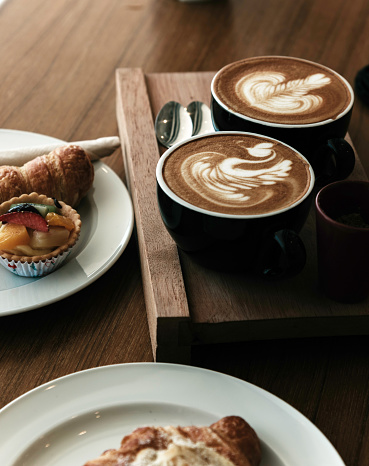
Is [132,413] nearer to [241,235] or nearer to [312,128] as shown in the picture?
[241,235]

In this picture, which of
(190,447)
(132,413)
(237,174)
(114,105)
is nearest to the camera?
(190,447)

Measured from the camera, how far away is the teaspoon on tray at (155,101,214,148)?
1.19 meters

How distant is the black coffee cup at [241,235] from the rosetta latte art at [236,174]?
0.06 ft

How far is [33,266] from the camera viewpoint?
0.95 m

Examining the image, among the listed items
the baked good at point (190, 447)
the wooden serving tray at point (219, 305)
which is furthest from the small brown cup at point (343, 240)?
the baked good at point (190, 447)

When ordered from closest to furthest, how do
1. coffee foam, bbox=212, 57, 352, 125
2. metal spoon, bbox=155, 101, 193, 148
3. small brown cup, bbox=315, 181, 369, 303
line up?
small brown cup, bbox=315, 181, 369, 303, coffee foam, bbox=212, 57, 352, 125, metal spoon, bbox=155, 101, 193, 148

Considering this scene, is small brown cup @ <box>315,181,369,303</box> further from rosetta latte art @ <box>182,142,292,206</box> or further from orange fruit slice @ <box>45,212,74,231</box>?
orange fruit slice @ <box>45,212,74,231</box>

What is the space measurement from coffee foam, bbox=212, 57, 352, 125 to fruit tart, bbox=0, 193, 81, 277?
0.37 meters

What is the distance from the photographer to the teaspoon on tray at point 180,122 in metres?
1.19

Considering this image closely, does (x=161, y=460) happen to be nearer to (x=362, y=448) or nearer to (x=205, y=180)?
(x=362, y=448)

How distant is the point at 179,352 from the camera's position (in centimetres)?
85

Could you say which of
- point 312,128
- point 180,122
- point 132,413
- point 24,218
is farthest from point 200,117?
point 132,413

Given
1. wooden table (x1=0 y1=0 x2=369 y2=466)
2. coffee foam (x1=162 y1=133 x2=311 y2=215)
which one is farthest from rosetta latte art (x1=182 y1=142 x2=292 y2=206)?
wooden table (x1=0 y1=0 x2=369 y2=466)

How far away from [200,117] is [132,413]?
26.8 inches
